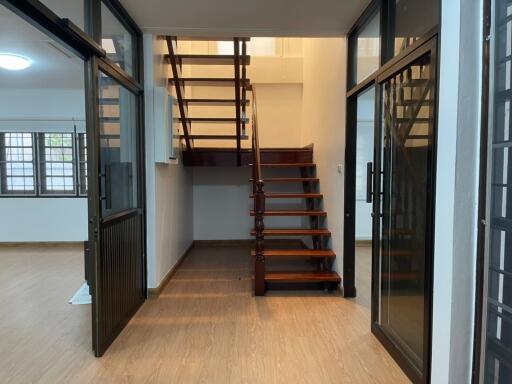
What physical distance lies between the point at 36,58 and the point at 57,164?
2147 mm

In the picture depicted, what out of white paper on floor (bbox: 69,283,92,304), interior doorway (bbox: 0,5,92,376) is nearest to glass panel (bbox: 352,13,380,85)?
interior doorway (bbox: 0,5,92,376)

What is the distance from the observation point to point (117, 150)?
2635 mm

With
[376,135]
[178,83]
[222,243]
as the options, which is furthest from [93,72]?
[222,243]

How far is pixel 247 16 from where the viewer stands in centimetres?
274

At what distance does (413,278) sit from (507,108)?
106 cm

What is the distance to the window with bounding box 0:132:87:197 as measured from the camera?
17.8 feet

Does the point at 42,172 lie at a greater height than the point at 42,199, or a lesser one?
greater

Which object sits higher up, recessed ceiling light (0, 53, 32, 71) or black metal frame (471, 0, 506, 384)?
recessed ceiling light (0, 53, 32, 71)

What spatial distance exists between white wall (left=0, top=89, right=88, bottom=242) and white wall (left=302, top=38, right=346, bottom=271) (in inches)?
139

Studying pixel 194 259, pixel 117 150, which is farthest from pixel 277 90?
pixel 117 150

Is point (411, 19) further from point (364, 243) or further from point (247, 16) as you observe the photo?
point (364, 243)

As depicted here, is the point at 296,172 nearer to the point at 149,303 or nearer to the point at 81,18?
the point at 149,303

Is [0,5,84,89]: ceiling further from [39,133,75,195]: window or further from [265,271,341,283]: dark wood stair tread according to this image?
[265,271,341,283]: dark wood stair tread

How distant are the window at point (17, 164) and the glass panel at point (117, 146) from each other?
3.44m
